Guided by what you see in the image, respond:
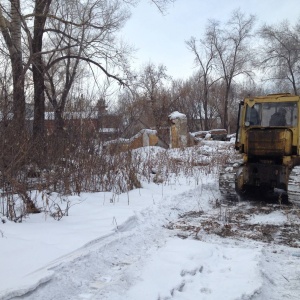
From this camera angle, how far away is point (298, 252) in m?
5.06

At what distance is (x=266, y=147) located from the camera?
8.88 meters

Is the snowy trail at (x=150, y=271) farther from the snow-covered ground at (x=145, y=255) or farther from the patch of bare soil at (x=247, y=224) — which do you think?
the patch of bare soil at (x=247, y=224)

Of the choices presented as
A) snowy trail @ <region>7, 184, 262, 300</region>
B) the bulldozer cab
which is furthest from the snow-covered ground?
the bulldozer cab

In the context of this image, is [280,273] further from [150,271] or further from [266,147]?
[266,147]

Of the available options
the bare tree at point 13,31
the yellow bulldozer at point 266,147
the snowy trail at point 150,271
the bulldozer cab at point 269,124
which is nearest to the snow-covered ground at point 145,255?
the snowy trail at point 150,271

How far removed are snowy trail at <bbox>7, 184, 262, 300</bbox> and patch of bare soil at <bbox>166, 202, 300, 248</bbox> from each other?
69 cm

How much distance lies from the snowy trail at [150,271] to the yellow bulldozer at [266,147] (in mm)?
3993

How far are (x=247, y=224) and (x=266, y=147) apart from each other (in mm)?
2866

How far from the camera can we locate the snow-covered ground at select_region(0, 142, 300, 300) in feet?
12.0

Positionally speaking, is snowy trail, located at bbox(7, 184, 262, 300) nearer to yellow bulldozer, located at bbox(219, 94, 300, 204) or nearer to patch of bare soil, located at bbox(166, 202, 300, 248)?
patch of bare soil, located at bbox(166, 202, 300, 248)

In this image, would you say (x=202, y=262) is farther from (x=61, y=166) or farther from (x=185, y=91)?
(x=185, y=91)

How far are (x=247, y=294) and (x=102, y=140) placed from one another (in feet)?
20.3

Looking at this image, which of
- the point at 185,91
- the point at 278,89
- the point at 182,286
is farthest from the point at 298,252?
the point at 185,91

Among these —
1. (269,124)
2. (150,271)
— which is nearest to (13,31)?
(269,124)
